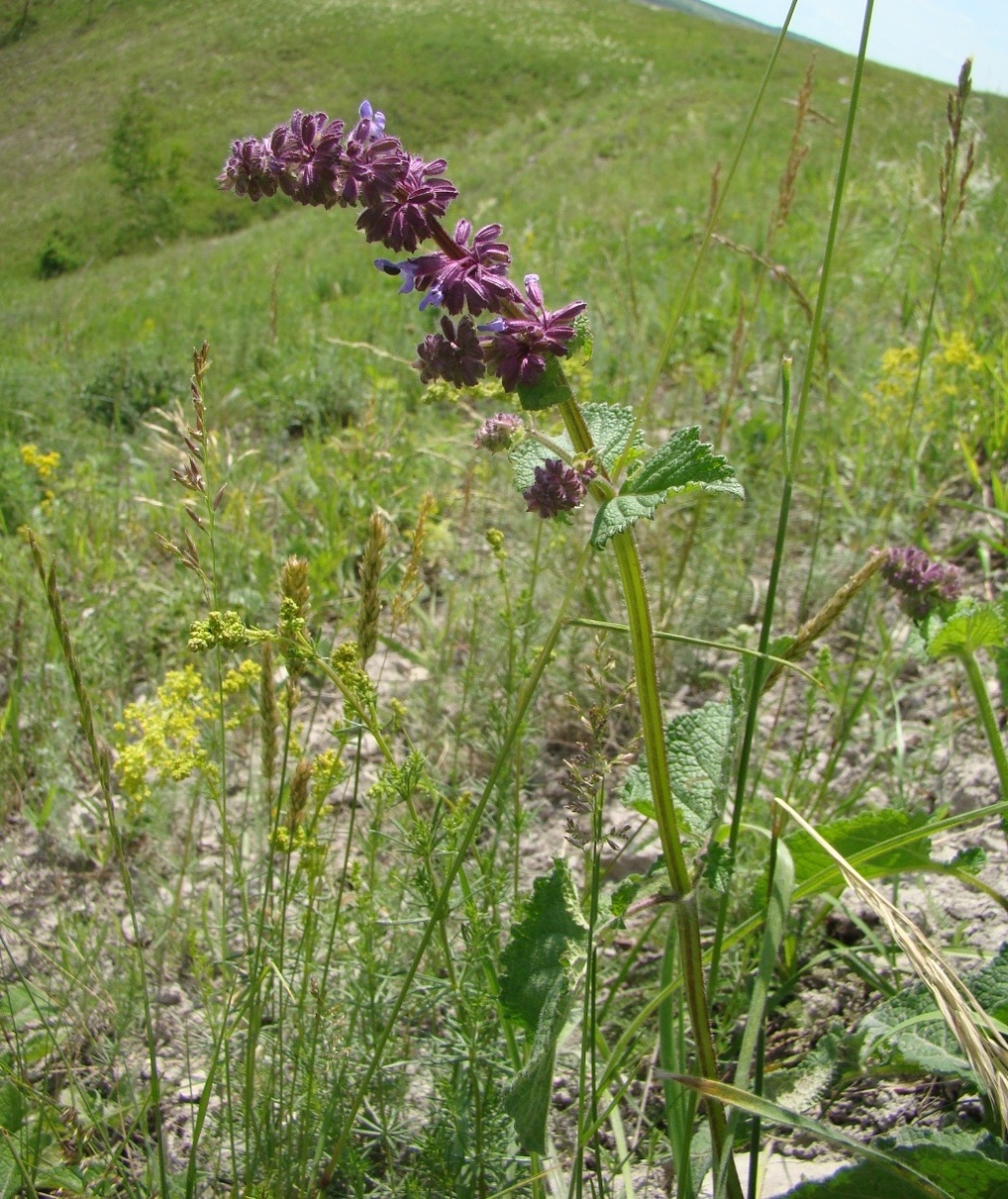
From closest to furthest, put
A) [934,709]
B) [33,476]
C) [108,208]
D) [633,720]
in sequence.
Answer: [934,709], [633,720], [33,476], [108,208]

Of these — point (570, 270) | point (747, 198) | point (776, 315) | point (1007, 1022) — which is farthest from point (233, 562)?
point (747, 198)

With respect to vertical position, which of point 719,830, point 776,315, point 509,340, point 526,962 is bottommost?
point 526,962

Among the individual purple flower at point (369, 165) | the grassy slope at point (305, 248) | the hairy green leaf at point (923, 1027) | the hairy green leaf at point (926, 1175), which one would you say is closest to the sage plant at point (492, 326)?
the individual purple flower at point (369, 165)

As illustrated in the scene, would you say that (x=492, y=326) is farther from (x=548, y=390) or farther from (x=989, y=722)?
(x=989, y=722)

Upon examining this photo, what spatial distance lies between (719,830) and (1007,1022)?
0.52 m

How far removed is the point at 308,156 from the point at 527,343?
35 centimetres

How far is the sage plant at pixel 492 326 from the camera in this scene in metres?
1.03

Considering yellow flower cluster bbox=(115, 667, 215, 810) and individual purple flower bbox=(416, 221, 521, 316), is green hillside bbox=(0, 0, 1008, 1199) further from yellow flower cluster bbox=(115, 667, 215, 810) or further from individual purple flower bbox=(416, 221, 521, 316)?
individual purple flower bbox=(416, 221, 521, 316)

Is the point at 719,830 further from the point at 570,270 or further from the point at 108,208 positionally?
the point at 570,270

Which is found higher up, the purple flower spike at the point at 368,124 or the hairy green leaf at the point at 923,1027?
the purple flower spike at the point at 368,124

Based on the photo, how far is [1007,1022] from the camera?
144 cm

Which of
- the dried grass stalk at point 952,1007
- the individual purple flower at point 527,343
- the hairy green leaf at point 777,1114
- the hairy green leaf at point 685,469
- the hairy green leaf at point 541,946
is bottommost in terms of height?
the hairy green leaf at point 541,946

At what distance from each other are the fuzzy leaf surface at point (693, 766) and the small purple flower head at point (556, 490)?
19.5 inches

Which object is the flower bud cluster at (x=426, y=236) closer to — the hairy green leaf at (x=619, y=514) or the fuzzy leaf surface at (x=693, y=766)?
the hairy green leaf at (x=619, y=514)
